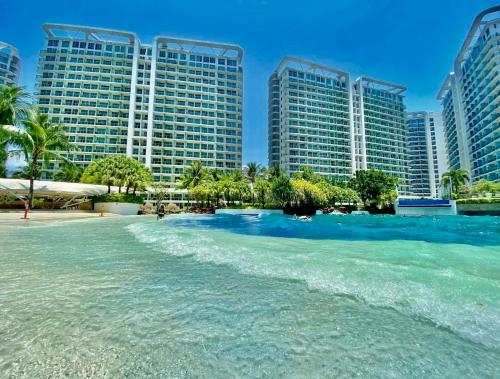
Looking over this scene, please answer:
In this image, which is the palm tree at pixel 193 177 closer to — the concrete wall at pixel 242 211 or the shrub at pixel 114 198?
the concrete wall at pixel 242 211

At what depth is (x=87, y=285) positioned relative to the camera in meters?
4.23

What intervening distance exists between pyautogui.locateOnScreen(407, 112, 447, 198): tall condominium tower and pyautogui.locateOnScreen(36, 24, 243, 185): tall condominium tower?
10311cm

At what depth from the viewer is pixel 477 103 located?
82.2m

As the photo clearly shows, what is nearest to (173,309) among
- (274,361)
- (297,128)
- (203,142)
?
(274,361)

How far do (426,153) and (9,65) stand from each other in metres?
185

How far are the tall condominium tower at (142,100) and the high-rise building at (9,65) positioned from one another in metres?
35.3

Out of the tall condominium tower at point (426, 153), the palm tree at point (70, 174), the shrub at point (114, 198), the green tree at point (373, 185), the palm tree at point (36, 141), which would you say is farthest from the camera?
the tall condominium tower at point (426, 153)

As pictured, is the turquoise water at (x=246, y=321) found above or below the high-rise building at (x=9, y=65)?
below

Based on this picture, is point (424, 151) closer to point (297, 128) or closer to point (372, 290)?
point (297, 128)

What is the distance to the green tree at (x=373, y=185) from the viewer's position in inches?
2297

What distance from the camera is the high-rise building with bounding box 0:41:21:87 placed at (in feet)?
303

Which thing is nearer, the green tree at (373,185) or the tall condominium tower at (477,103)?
the green tree at (373,185)

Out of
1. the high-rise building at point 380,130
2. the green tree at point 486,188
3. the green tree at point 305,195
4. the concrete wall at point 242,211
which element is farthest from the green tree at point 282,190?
the high-rise building at point 380,130

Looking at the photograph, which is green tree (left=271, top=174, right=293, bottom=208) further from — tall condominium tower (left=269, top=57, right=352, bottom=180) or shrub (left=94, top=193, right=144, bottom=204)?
tall condominium tower (left=269, top=57, right=352, bottom=180)
